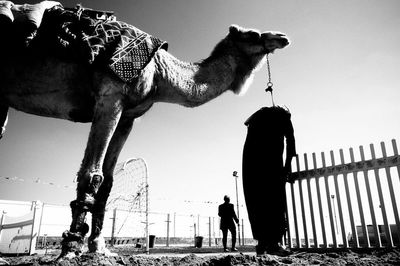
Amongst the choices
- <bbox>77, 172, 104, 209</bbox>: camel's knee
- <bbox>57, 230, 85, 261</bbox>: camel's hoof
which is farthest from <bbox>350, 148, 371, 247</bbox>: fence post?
<bbox>57, 230, 85, 261</bbox>: camel's hoof

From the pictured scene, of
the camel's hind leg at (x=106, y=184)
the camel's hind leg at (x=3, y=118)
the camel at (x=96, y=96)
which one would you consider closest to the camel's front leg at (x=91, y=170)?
the camel at (x=96, y=96)

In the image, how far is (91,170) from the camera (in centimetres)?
326

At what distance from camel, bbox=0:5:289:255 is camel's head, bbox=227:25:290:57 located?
43 centimetres

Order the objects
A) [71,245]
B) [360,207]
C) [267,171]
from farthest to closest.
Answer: [360,207] < [267,171] < [71,245]

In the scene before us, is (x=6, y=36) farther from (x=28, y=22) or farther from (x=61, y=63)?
(x=61, y=63)

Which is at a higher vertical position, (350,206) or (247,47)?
(247,47)

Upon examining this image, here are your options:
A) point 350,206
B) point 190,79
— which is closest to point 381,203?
point 350,206

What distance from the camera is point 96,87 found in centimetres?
353

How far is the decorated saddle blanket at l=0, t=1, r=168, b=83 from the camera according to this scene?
11.5 feet

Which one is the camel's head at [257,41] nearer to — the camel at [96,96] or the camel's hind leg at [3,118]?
the camel at [96,96]

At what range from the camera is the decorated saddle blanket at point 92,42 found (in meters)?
3.51

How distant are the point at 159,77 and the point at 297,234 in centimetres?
625

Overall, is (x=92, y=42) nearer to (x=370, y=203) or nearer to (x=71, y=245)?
(x=71, y=245)

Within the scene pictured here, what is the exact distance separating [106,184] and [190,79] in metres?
1.95
